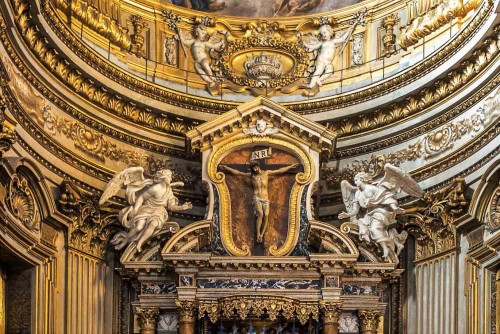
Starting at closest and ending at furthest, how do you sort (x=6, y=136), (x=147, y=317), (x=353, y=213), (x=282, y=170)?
(x=6, y=136), (x=147, y=317), (x=353, y=213), (x=282, y=170)

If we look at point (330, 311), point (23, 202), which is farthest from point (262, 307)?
point (23, 202)

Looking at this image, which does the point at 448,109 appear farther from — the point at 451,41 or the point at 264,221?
the point at 264,221

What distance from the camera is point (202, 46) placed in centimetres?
2405

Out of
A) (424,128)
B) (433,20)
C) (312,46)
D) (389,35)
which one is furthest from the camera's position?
(312,46)

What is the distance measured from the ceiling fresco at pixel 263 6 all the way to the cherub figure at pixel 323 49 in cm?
46

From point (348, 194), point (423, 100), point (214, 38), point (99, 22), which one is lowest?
point (348, 194)

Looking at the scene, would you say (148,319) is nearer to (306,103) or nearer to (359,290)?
(359,290)

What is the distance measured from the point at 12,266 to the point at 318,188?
5.01 m

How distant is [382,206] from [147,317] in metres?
3.92

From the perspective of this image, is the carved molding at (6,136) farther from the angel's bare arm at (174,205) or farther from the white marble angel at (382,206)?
the white marble angel at (382,206)

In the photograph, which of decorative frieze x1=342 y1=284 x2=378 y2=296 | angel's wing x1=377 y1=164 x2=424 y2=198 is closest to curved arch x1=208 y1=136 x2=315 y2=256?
decorative frieze x1=342 y1=284 x2=378 y2=296

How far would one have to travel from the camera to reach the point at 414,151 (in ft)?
71.7

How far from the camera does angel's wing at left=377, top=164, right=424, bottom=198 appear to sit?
20.8m

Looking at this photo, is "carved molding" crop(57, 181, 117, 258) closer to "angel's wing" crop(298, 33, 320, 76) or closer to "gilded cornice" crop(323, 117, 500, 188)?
"gilded cornice" crop(323, 117, 500, 188)
